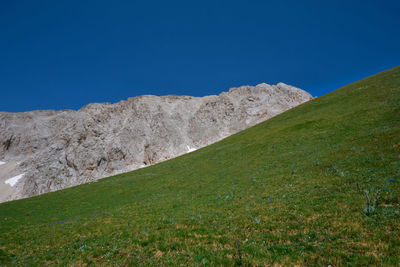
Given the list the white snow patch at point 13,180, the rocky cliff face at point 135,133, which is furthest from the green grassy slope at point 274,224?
the white snow patch at point 13,180

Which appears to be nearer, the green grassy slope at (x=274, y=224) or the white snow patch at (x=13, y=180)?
the green grassy slope at (x=274, y=224)

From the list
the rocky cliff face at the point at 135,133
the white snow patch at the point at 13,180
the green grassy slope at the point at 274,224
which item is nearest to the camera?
the green grassy slope at the point at 274,224

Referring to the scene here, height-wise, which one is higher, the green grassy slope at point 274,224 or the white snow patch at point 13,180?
the white snow patch at point 13,180

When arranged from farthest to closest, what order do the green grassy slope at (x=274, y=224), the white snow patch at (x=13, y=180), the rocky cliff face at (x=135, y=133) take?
1. the white snow patch at (x=13, y=180)
2. the rocky cliff face at (x=135, y=133)
3. the green grassy slope at (x=274, y=224)

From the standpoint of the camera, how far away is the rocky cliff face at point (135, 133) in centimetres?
9162

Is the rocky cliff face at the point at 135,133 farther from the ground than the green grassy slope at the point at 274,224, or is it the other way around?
the rocky cliff face at the point at 135,133

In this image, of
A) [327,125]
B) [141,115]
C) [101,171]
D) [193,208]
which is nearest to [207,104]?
[141,115]

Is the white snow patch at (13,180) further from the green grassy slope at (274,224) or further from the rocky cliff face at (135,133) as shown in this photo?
the green grassy slope at (274,224)

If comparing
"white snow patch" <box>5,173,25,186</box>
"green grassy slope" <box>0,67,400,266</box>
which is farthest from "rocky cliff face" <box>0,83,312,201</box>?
"green grassy slope" <box>0,67,400,266</box>

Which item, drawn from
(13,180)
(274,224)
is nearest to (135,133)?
(13,180)

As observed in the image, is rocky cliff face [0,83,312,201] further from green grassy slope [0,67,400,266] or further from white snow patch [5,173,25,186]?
green grassy slope [0,67,400,266]

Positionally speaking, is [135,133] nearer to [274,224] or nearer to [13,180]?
[13,180]

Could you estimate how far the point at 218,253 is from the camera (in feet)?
24.2

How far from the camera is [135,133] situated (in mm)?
99938
